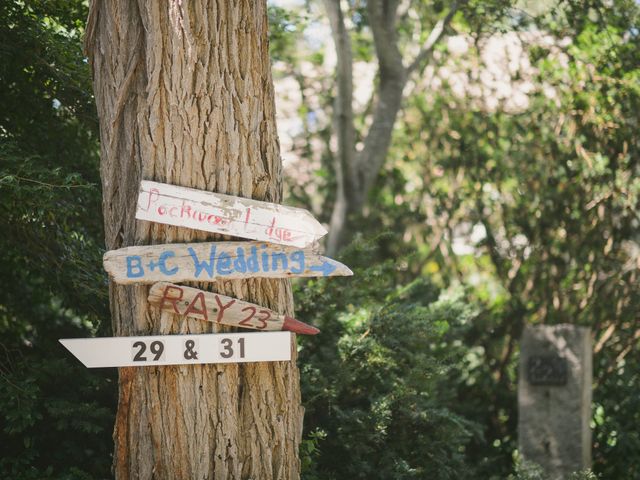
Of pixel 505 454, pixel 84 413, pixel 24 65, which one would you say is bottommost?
pixel 505 454

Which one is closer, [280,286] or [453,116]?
[280,286]

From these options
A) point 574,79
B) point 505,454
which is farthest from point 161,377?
point 574,79

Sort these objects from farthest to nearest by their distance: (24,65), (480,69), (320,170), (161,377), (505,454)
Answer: (320,170) → (480,69) → (505,454) → (24,65) → (161,377)

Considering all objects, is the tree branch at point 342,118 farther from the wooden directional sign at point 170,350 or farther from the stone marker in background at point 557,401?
the wooden directional sign at point 170,350

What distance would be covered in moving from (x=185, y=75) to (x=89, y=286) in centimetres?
179

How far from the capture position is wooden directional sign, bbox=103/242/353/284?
3432 millimetres

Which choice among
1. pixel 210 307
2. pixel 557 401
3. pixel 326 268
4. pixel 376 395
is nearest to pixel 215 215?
pixel 210 307

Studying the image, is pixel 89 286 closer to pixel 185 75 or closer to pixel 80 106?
pixel 80 106

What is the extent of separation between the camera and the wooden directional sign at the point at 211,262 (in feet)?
11.3

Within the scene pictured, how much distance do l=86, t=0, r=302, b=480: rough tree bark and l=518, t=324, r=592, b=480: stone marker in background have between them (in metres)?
3.38

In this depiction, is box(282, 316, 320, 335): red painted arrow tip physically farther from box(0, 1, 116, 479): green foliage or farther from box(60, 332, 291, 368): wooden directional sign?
box(0, 1, 116, 479): green foliage

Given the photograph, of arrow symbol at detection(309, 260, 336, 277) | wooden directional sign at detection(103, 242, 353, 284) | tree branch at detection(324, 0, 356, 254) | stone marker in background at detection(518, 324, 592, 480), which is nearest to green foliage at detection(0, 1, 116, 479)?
wooden directional sign at detection(103, 242, 353, 284)

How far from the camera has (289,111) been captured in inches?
398

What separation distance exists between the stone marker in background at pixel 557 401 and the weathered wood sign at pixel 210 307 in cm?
364
